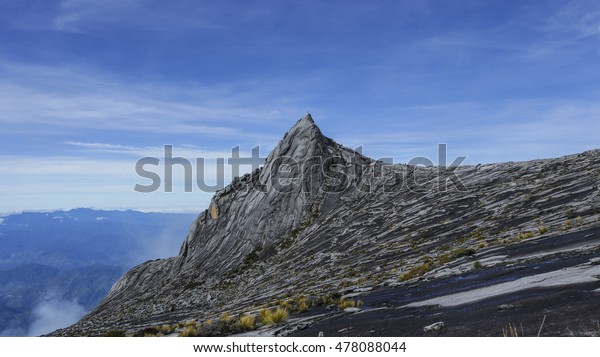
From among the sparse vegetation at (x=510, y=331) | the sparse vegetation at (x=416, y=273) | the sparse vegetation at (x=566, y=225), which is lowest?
the sparse vegetation at (x=416, y=273)

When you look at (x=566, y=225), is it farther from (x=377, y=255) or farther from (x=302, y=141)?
(x=302, y=141)

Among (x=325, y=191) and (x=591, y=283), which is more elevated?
(x=325, y=191)

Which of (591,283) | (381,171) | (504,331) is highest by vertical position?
(381,171)

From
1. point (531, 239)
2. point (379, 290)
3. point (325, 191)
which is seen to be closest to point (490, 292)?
point (379, 290)

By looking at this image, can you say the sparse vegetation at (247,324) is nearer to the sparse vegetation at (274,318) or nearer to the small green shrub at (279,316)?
the sparse vegetation at (274,318)

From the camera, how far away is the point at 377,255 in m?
Answer: 43.3

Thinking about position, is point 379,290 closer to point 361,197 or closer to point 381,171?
point 361,197

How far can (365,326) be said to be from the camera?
15.9m

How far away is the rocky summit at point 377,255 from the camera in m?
15.3

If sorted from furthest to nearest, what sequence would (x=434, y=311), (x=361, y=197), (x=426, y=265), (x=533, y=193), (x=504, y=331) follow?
(x=361, y=197) → (x=533, y=193) → (x=426, y=265) → (x=434, y=311) → (x=504, y=331)

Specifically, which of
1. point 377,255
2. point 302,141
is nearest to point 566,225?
point 377,255

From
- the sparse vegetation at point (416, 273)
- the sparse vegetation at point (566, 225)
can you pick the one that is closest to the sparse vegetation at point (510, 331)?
the sparse vegetation at point (416, 273)

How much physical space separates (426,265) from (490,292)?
11199mm

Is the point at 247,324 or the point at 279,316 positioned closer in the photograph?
the point at 247,324
